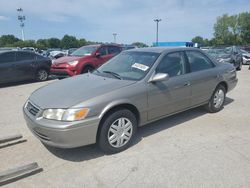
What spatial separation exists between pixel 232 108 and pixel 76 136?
4.20m

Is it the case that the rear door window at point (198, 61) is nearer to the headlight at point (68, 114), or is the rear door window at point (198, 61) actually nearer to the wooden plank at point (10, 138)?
the headlight at point (68, 114)

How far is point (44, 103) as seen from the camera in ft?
10.9

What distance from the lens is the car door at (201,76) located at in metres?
4.62

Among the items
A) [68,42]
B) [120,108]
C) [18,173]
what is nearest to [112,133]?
[120,108]

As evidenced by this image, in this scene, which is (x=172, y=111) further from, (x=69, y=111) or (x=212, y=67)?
(x=69, y=111)

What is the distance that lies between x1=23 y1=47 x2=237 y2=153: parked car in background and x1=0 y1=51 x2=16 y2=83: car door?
20.3 ft

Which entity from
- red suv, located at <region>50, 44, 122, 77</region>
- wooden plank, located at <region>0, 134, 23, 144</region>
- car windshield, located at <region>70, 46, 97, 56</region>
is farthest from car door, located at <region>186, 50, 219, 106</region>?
car windshield, located at <region>70, 46, 97, 56</region>

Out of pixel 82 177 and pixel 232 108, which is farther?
pixel 232 108

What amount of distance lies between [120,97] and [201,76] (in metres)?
2.12

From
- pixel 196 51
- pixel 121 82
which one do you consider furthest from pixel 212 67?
pixel 121 82

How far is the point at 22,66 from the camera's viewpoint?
9.71 meters

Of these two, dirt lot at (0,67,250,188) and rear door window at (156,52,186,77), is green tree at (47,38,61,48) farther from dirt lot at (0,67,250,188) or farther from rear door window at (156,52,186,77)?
dirt lot at (0,67,250,188)

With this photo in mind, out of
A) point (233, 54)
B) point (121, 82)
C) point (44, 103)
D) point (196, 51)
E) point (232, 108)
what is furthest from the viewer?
point (233, 54)

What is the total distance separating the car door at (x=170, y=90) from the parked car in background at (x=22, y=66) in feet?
24.3
